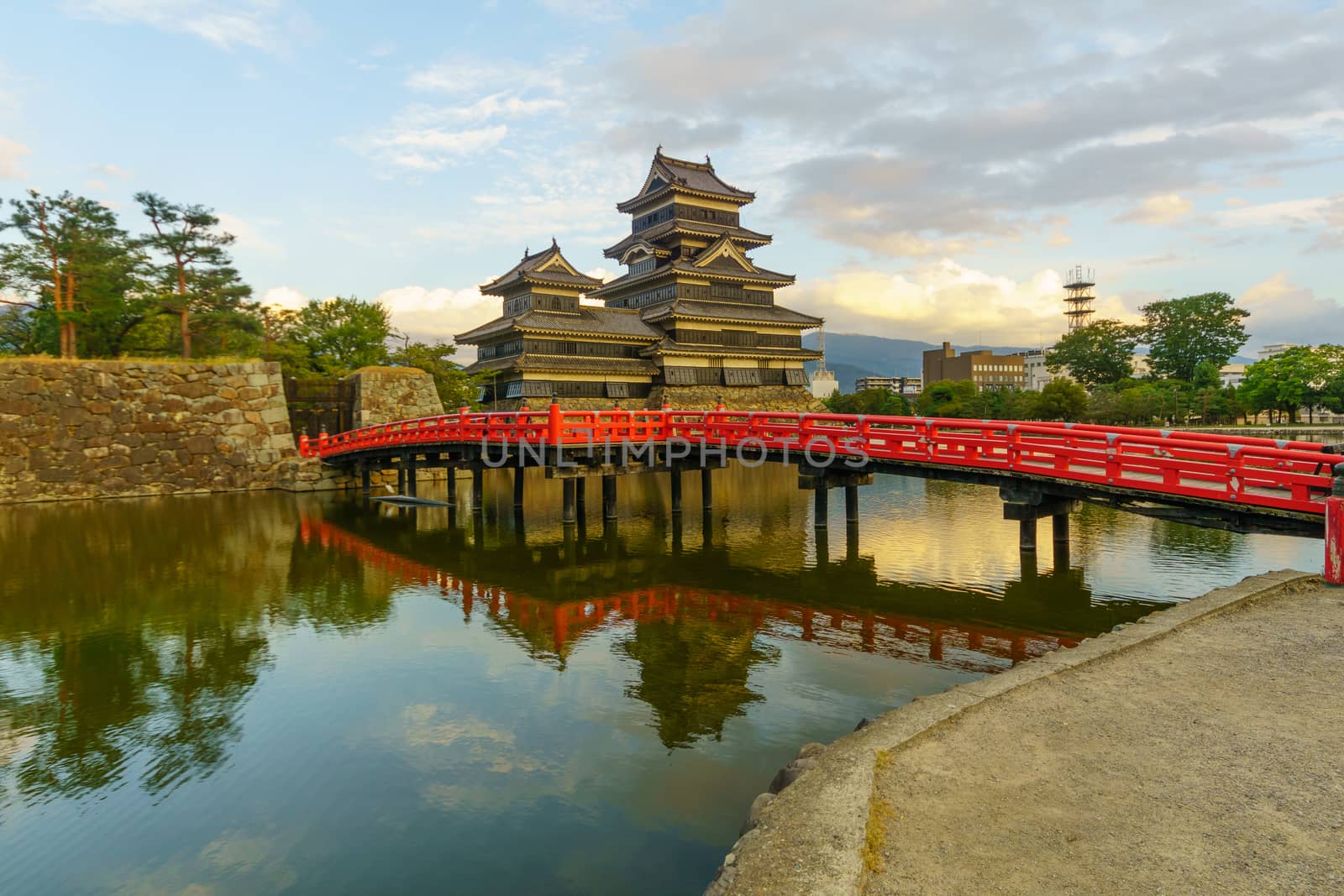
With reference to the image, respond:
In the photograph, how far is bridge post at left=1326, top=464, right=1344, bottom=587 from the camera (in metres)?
8.68

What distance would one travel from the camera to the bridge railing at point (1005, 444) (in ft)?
34.8

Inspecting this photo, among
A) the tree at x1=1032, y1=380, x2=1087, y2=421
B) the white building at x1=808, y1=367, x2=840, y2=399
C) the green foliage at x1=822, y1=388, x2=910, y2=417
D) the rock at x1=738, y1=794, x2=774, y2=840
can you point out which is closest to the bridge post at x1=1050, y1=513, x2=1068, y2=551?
the rock at x1=738, y1=794, x2=774, y2=840

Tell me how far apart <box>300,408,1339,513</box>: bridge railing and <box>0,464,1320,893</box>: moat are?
83.0 inches

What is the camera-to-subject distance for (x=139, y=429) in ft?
93.9

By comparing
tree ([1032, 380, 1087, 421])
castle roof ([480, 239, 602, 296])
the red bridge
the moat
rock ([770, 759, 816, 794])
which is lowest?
the moat

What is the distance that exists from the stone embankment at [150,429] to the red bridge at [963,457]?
7048 mm

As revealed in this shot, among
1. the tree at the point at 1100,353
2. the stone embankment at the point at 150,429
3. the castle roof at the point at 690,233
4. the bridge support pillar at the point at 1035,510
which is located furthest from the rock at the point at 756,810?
the tree at the point at 1100,353

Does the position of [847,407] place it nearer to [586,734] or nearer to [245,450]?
[245,450]

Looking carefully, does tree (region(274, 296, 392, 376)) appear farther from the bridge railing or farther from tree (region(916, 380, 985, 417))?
tree (region(916, 380, 985, 417))

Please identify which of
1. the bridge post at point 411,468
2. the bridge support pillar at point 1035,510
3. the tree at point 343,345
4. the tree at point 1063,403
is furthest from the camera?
the tree at point 1063,403

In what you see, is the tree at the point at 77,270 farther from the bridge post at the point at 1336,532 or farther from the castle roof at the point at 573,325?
the bridge post at the point at 1336,532

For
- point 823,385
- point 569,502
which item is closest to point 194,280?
point 569,502

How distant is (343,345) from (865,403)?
149 feet

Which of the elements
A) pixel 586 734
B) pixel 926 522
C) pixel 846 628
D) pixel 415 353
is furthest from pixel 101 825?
pixel 415 353
